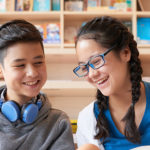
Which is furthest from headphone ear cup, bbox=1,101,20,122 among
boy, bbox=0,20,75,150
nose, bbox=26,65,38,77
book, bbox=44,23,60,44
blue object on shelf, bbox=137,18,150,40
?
blue object on shelf, bbox=137,18,150,40

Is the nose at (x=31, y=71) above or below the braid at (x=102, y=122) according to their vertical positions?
above

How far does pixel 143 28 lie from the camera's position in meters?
2.39

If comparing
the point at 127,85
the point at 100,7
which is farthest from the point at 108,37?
the point at 100,7

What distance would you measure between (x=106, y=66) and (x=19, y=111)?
17.8 inches

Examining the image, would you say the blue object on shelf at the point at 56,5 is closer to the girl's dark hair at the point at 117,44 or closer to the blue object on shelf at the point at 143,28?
the blue object on shelf at the point at 143,28

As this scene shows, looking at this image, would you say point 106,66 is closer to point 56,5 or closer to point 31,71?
point 31,71

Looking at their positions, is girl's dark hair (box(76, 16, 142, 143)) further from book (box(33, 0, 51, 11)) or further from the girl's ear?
book (box(33, 0, 51, 11))

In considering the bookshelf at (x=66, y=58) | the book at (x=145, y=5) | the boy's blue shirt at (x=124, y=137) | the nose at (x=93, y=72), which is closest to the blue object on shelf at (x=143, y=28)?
the bookshelf at (x=66, y=58)

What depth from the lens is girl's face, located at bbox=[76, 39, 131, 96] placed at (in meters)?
1.13

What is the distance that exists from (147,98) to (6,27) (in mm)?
808

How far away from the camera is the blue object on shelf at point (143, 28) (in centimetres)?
237

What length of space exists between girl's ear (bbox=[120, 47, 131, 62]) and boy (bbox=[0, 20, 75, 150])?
0.41 m

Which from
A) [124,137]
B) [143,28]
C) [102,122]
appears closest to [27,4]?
[143,28]

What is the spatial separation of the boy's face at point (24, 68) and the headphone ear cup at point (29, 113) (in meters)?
0.06
